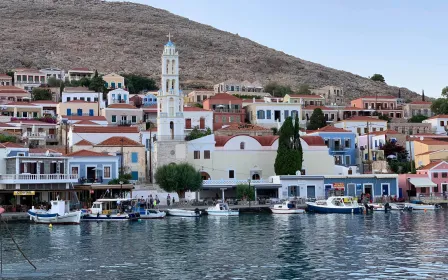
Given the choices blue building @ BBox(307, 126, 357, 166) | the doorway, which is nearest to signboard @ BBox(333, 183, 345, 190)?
blue building @ BBox(307, 126, 357, 166)

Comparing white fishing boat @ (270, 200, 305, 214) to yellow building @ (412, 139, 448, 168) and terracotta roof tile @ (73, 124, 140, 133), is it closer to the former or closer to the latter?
terracotta roof tile @ (73, 124, 140, 133)

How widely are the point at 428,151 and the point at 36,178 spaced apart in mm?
41054

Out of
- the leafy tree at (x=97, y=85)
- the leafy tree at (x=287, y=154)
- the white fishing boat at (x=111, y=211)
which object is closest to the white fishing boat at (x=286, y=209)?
the leafy tree at (x=287, y=154)

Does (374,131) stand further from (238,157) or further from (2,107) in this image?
(2,107)

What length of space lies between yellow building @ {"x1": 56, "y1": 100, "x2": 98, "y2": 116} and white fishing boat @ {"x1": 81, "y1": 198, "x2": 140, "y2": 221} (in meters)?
37.9

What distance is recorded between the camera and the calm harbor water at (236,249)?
29.4 meters

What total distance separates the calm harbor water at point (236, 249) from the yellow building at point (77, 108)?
42693 mm

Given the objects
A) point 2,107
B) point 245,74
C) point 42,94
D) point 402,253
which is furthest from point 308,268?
point 245,74

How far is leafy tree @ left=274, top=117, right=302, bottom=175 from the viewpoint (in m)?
69.1

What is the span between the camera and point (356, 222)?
51188 mm

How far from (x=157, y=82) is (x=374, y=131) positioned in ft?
179

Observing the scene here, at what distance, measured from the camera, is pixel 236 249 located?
36219 millimetres

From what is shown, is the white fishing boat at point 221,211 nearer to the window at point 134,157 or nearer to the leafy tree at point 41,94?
the window at point 134,157

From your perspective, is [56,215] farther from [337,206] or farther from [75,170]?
[337,206]
